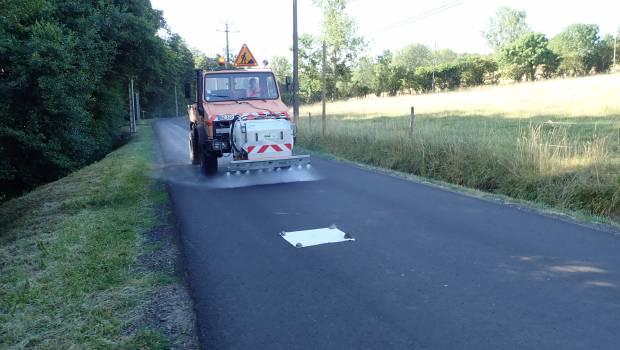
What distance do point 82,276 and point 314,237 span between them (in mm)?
2751

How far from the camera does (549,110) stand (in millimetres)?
23734

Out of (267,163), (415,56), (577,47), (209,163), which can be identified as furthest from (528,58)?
(267,163)

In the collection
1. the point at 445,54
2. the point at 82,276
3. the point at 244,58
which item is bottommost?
the point at 82,276

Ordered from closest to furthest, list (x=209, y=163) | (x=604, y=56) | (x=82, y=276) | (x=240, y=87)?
(x=82, y=276), (x=209, y=163), (x=240, y=87), (x=604, y=56)

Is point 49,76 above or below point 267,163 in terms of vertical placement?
above

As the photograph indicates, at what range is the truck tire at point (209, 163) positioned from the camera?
11953 mm

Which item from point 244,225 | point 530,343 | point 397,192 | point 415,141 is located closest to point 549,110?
point 415,141

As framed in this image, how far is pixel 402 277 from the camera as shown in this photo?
16.8ft

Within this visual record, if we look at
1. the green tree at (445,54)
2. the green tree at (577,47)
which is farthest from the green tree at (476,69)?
the green tree at (445,54)

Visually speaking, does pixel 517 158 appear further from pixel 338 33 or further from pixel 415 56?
pixel 415 56

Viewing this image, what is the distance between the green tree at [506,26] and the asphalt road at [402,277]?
93.0 m

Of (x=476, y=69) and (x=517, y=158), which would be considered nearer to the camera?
(x=517, y=158)

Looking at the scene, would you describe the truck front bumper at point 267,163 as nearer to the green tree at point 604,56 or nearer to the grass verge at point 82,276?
the grass verge at point 82,276

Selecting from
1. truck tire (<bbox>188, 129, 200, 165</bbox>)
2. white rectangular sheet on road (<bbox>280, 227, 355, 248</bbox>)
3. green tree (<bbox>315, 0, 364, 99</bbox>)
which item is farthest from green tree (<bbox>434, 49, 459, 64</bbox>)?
white rectangular sheet on road (<bbox>280, 227, 355, 248</bbox>)
